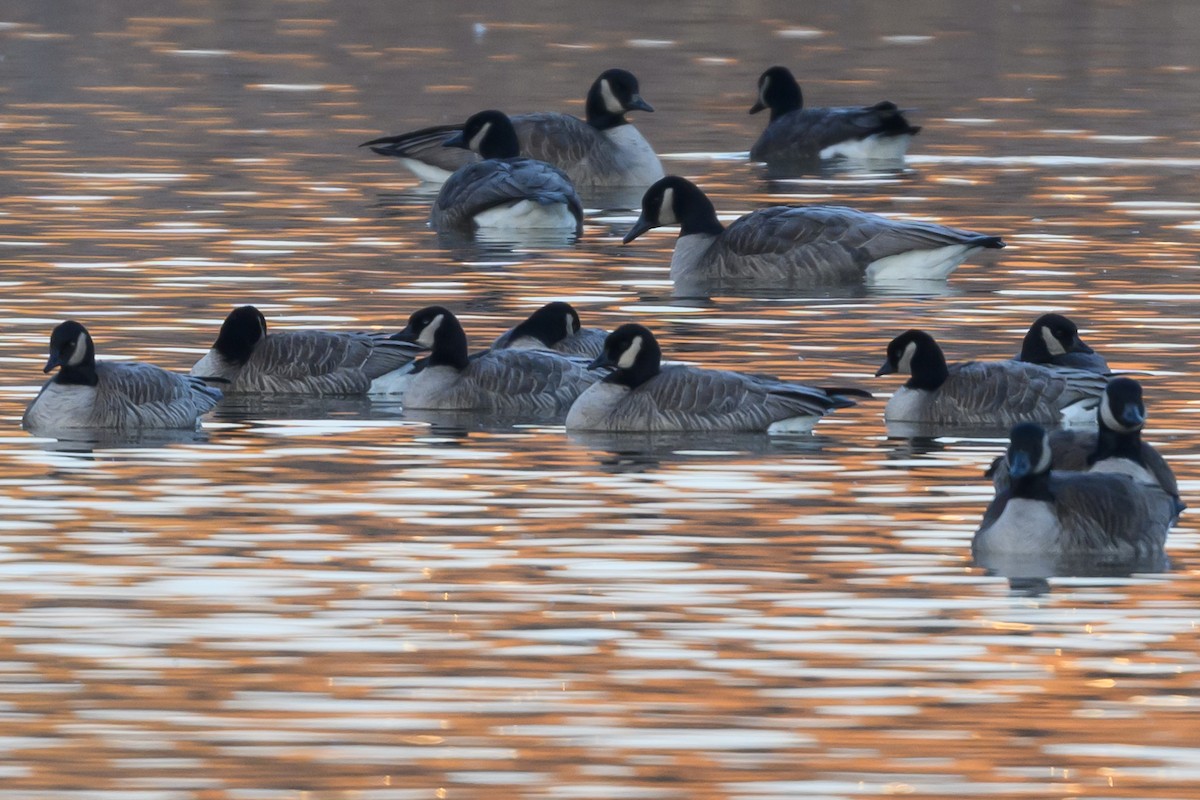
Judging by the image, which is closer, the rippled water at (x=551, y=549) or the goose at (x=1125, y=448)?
the rippled water at (x=551, y=549)

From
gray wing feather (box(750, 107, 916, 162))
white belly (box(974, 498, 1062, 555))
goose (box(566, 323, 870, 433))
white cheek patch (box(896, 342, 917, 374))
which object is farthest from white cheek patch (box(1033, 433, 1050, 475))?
gray wing feather (box(750, 107, 916, 162))

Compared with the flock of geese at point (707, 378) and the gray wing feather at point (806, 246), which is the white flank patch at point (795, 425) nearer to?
the flock of geese at point (707, 378)

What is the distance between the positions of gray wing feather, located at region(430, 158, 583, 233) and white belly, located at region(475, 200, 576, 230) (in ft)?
0.26

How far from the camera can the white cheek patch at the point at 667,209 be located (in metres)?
24.2

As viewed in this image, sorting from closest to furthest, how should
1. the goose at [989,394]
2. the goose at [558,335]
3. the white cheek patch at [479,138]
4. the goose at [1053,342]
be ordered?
the goose at [989,394], the goose at [1053,342], the goose at [558,335], the white cheek patch at [479,138]

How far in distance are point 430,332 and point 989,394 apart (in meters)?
3.62

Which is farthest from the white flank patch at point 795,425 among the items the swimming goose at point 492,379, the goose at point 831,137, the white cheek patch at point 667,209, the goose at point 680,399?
the goose at point 831,137

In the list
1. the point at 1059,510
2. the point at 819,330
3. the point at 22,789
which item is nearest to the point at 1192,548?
the point at 1059,510

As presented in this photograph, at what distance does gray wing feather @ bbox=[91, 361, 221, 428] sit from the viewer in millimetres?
16531

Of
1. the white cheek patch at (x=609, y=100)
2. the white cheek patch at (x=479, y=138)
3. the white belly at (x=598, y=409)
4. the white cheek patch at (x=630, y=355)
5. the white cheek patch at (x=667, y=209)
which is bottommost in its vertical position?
the white belly at (x=598, y=409)

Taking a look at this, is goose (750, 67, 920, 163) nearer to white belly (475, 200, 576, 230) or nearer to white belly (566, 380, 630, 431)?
white belly (475, 200, 576, 230)

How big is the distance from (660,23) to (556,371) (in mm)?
33780

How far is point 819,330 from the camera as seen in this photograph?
820 inches

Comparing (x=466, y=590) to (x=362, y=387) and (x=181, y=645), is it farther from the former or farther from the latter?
(x=362, y=387)
